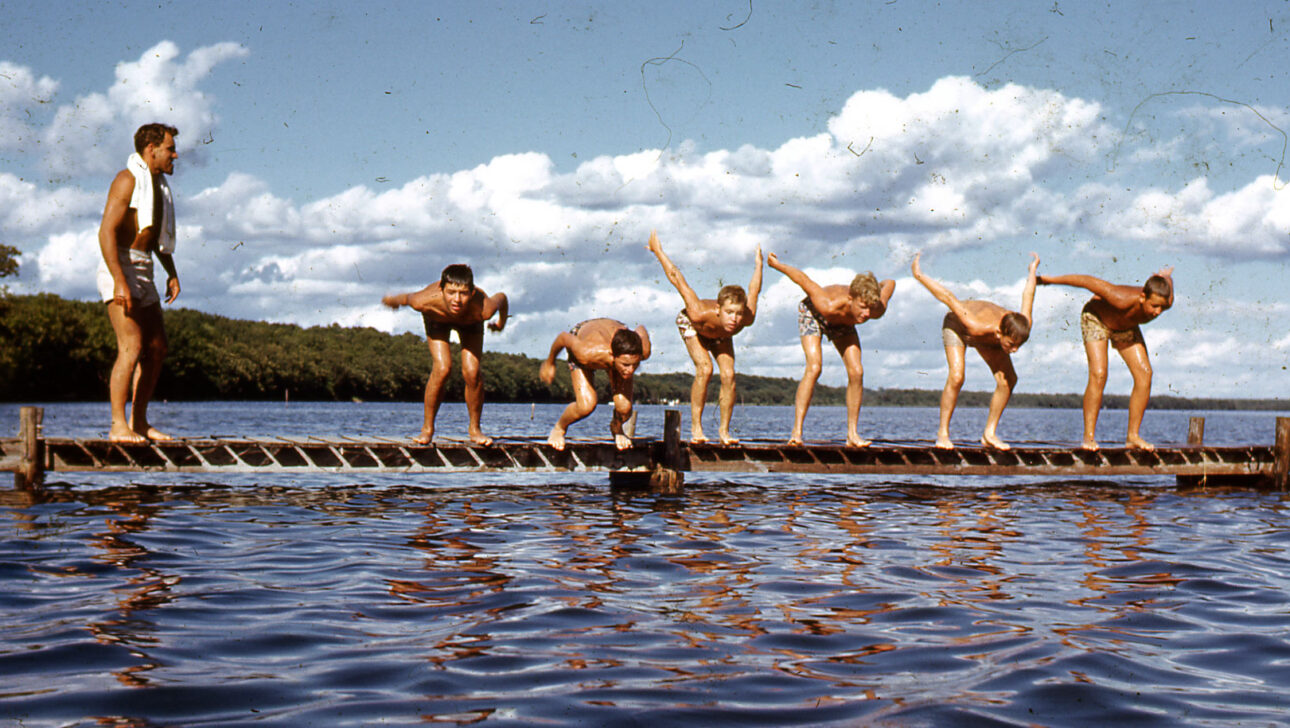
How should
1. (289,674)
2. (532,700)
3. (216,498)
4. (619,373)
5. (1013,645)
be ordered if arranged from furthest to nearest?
(216,498) < (619,373) < (1013,645) < (289,674) < (532,700)

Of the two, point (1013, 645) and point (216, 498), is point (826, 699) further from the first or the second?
point (216, 498)

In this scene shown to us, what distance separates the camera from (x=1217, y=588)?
7.92 meters

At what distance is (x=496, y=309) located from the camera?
1216cm

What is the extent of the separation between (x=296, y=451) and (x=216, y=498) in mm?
1274

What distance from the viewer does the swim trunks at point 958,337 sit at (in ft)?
46.0

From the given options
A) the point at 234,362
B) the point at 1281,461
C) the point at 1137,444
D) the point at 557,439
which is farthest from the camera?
the point at 234,362

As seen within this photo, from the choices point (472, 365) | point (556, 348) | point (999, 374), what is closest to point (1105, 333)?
point (999, 374)

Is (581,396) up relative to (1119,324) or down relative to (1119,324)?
down

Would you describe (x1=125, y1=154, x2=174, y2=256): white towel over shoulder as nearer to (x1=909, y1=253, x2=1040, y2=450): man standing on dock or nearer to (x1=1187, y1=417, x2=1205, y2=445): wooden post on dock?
(x1=909, y1=253, x2=1040, y2=450): man standing on dock

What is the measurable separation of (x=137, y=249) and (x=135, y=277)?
0.30 metres

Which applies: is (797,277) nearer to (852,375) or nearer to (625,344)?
(852,375)

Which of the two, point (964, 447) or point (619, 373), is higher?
point (619, 373)

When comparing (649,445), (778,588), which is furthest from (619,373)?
(778,588)

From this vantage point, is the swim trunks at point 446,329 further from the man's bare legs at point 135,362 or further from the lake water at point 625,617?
the man's bare legs at point 135,362
